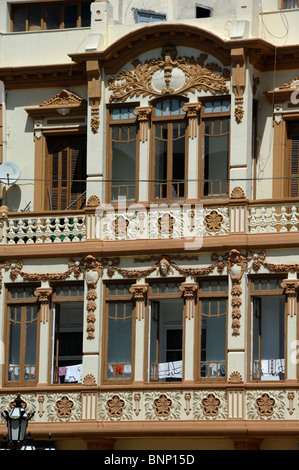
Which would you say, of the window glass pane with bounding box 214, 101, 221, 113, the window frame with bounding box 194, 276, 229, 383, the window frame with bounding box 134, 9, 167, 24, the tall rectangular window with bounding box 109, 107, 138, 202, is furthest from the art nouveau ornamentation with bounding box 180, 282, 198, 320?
the window frame with bounding box 134, 9, 167, 24

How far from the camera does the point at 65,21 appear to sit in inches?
1992

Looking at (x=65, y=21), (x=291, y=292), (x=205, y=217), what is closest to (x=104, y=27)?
(x=65, y=21)

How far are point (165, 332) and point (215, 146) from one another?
5.01 meters

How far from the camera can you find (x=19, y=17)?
51.0 meters

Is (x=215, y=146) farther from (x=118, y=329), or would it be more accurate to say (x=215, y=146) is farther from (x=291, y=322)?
(x=118, y=329)

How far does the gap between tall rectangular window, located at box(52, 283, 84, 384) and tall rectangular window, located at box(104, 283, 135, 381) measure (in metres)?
0.84

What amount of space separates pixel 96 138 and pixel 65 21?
426 centimetres

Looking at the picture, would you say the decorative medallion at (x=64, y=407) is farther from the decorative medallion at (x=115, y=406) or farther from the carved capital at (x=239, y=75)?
the carved capital at (x=239, y=75)

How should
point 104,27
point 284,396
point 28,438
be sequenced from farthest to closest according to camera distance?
point 104,27 < point 284,396 < point 28,438

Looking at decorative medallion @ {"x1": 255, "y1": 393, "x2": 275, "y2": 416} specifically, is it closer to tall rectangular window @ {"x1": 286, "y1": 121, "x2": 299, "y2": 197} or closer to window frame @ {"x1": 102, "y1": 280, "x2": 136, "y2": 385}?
window frame @ {"x1": 102, "y1": 280, "x2": 136, "y2": 385}

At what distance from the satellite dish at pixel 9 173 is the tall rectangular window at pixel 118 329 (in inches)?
165

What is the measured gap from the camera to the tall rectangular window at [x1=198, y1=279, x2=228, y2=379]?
46.4 metres

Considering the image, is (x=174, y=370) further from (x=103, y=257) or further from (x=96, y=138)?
(x=96, y=138)

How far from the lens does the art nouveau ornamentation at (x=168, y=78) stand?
47.4 metres
